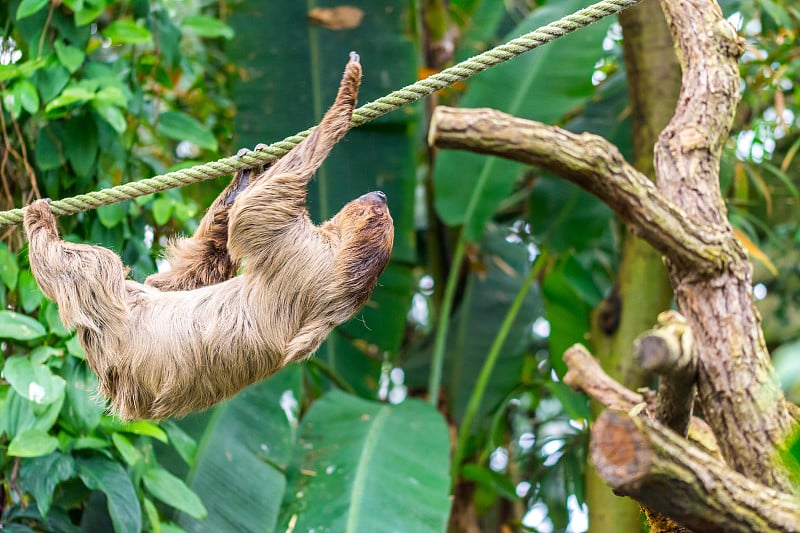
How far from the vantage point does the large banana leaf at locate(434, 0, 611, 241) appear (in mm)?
5633

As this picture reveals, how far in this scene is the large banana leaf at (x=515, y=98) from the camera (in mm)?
5633

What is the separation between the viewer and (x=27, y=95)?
395 centimetres

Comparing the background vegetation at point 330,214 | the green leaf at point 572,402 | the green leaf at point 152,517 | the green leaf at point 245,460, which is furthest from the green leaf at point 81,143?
the green leaf at point 572,402

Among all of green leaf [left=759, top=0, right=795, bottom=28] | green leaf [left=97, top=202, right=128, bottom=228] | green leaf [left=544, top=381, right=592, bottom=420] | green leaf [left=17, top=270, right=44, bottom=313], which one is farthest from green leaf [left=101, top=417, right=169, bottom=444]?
green leaf [left=759, top=0, right=795, bottom=28]

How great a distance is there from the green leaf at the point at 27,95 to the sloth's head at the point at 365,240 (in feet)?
4.94

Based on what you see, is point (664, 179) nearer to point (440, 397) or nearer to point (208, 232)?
point (208, 232)

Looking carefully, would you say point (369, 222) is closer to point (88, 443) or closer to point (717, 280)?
point (717, 280)

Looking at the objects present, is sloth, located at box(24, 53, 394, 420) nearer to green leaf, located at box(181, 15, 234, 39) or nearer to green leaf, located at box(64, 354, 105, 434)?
green leaf, located at box(64, 354, 105, 434)

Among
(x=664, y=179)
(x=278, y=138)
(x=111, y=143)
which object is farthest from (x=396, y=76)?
(x=664, y=179)

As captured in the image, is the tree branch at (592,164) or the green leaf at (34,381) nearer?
the tree branch at (592,164)

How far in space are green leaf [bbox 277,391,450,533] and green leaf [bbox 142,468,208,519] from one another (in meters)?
0.70

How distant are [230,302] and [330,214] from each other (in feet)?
8.08

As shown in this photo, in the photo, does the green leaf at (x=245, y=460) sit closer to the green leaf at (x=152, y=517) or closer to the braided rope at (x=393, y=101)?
the green leaf at (x=152, y=517)

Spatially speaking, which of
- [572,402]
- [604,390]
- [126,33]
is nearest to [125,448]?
[126,33]
